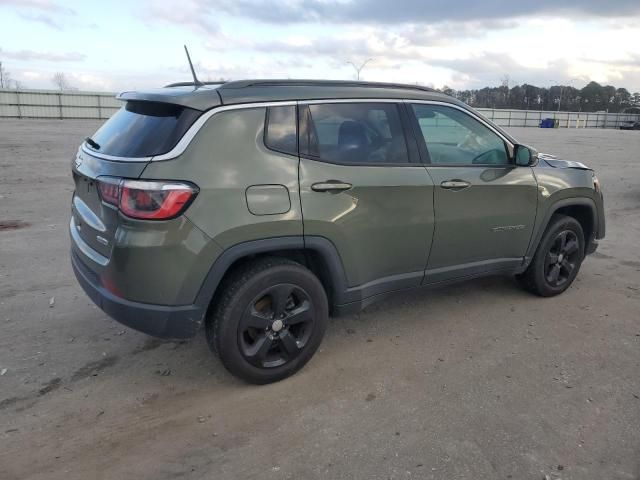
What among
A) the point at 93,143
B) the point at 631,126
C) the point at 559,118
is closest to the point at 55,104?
the point at 93,143

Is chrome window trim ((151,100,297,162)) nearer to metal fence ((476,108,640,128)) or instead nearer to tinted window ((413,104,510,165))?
tinted window ((413,104,510,165))

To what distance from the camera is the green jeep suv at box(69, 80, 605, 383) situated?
9.65 ft

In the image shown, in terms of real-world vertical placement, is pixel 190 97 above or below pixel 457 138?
above

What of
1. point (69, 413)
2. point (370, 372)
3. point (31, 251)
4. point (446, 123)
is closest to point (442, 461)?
point (370, 372)

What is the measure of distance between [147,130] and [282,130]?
79 centimetres

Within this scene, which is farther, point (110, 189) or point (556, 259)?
point (556, 259)

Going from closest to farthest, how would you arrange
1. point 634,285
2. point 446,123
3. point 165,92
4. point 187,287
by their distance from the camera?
point 187,287, point 165,92, point 446,123, point 634,285

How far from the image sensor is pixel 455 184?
3.95m

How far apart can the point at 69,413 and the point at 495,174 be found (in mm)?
3394

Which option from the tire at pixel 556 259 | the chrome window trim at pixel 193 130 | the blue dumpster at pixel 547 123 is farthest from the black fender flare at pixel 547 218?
the blue dumpster at pixel 547 123

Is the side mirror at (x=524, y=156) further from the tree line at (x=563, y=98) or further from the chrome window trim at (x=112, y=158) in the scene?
the tree line at (x=563, y=98)

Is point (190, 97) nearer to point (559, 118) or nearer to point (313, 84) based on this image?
point (313, 84)

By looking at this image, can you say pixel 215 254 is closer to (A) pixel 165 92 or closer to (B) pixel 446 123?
(A) pixel 165 92

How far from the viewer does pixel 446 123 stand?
13.4 feet
